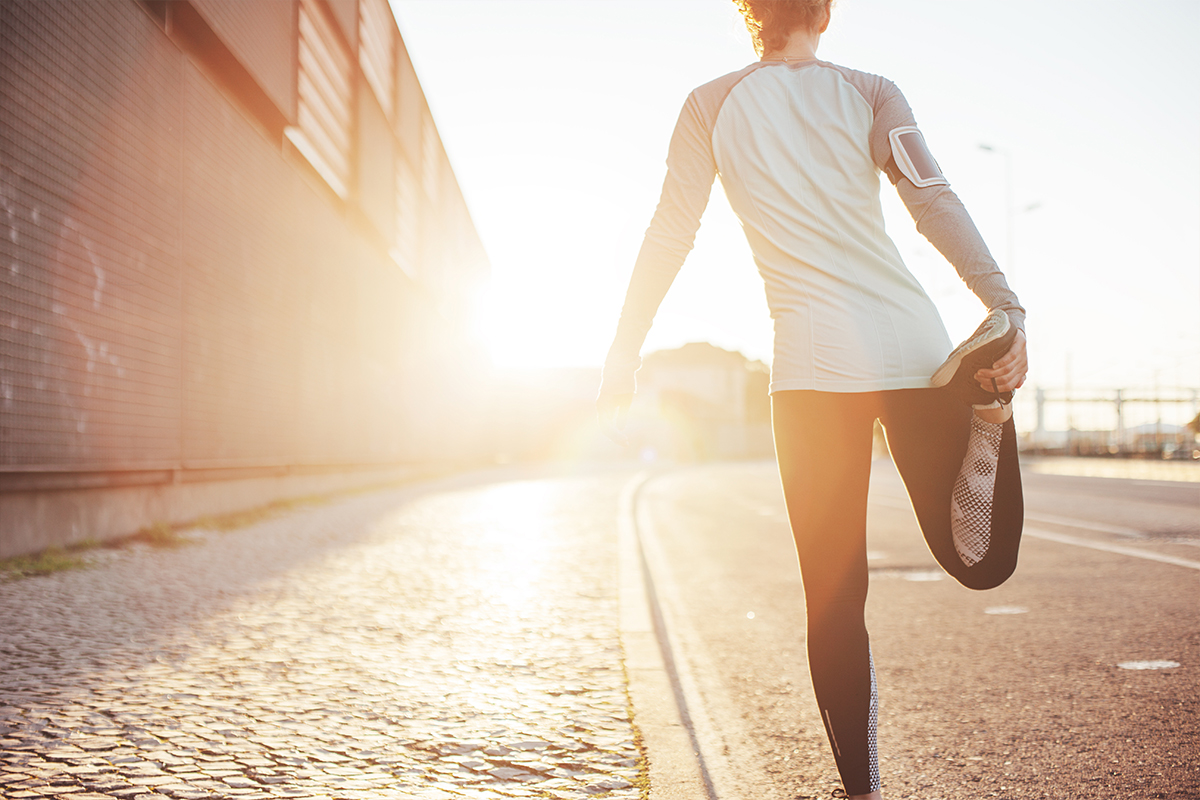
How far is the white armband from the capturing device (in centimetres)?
197

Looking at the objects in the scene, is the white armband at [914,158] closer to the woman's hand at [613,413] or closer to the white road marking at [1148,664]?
the woman's hand at [613,413]

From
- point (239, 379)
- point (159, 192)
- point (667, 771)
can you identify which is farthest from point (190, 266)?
point (667, 771)

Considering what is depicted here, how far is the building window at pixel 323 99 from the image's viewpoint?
14.1 meters

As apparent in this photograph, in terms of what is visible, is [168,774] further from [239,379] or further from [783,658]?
[239,379]

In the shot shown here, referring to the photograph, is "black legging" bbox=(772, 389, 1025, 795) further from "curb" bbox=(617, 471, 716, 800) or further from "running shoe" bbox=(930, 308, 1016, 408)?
"curb" bbox=(617, 471, 716, 800)

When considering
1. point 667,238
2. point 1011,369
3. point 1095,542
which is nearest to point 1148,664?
point 1011,369

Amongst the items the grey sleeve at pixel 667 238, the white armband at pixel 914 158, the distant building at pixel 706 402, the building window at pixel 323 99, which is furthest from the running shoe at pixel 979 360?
the distant building at pixel 706 402

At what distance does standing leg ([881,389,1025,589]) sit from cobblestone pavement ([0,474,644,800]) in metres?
1.16

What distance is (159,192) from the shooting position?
8719 millimetres

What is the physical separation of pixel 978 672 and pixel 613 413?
2.56 m

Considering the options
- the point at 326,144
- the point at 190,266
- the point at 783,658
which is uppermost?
the point at 326,144

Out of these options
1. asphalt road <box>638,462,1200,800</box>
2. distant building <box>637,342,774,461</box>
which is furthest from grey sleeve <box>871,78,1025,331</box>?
distant building <box>637,342,774,461</box>

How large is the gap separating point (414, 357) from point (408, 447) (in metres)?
2.58

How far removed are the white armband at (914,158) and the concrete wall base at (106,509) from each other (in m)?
6.44
